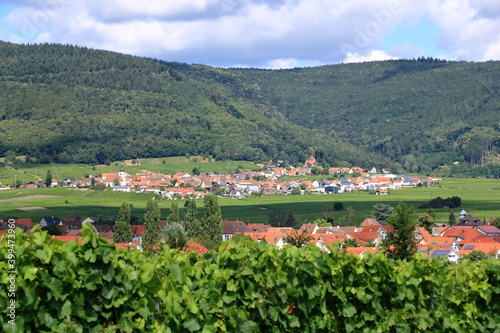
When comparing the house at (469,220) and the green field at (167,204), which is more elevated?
the green field at (167,204)

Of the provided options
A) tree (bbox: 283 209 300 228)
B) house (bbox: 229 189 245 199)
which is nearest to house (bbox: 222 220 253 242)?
tree (bbox: 283 209 300 228)

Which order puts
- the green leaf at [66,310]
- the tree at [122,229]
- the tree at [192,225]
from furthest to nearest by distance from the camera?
the tree at [192,225], the tree at [122,229], the green leaf at [66,310]

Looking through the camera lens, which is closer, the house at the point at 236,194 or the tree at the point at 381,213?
the tree at the point at 381,213

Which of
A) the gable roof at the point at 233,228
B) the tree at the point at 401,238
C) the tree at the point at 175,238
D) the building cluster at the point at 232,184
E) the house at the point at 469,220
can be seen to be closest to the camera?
the tree at the point at 175,238

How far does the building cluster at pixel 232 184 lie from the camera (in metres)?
122

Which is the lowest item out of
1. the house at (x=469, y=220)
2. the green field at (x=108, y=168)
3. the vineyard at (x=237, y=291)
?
the house at (x=469, y=220)

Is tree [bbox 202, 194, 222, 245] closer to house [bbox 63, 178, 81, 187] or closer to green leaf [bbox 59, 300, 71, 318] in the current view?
green leaf [bbox 59, 300, 71, 318]

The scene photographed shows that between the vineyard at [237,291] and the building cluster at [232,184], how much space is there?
334ft

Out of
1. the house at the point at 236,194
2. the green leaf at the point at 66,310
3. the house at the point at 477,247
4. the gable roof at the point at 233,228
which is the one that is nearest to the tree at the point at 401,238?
the green leaf at the point at 66,310

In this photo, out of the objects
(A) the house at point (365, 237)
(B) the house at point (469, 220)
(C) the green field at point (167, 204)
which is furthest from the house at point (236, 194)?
(A) the house at point (365, 237)

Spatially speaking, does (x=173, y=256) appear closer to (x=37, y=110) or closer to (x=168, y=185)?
(x=168, y=185)

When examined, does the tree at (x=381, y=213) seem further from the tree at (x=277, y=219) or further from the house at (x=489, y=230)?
the house at (x=489, y=230)

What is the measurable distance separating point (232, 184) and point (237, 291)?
131 m

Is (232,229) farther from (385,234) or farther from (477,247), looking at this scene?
(477,247)
